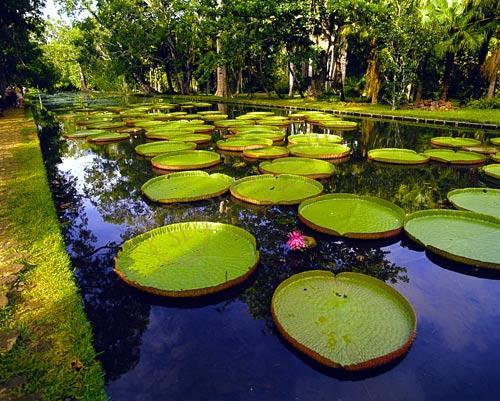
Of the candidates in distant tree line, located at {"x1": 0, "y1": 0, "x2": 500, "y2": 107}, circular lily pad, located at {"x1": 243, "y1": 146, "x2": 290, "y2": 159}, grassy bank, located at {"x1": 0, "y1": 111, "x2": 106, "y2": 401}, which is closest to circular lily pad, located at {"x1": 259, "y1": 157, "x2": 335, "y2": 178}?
circular lily pad, located at {"x1": 243, "y1": 146, "x2": 290, "y2": 159}

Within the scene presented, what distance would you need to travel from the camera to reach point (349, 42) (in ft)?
73.0

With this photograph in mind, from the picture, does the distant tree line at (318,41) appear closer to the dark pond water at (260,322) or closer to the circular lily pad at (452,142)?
the circular lily pad at (452,142)

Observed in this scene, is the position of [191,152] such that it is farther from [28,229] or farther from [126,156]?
[28,229]

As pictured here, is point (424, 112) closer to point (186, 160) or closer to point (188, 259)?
point (186, 160)

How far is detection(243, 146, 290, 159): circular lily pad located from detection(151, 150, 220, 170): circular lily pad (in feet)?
3.15

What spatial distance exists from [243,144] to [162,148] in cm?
243

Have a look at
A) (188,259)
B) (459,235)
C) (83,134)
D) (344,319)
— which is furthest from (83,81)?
(344,319)

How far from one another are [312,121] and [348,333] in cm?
1368

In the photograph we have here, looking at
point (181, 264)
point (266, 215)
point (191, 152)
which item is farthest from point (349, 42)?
point (181, 264)

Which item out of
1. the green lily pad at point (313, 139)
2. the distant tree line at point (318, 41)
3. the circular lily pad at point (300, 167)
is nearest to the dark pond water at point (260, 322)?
the circular lily pad at point (300, 167)

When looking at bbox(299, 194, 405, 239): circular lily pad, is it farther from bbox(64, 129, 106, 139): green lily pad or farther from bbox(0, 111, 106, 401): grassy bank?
bbox(64, 129, 106, 139): green lily pad

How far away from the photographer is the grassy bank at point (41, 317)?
260cm

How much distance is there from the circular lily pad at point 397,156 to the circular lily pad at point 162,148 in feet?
17.2

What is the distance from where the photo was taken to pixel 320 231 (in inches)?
209
